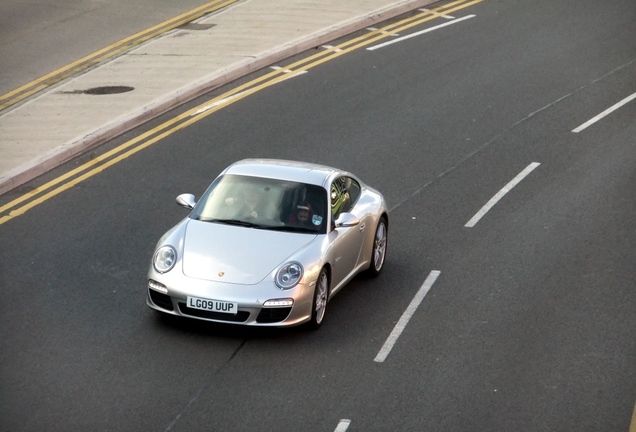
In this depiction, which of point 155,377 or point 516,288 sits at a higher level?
point 155,377

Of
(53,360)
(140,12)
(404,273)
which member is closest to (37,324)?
(53,360)

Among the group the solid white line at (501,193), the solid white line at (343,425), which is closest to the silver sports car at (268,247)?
the solid white line at (343,425)

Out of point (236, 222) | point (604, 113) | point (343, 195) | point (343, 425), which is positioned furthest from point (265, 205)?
point (604, 113)

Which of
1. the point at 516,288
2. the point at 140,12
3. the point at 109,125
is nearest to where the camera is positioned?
the point at 516,288

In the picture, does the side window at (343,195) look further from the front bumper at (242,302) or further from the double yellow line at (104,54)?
the double yellow line at (104,54)

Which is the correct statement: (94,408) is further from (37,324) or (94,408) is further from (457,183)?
(457,183)

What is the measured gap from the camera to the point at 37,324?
37.7 feet

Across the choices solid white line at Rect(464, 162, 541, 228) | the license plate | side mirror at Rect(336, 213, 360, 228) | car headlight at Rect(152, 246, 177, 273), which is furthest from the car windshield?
solid white line at Rect(464, 162, 541, 228)

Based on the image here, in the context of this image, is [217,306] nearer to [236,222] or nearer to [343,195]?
[236,222]

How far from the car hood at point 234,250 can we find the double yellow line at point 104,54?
28.9 feet

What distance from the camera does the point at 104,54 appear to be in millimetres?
22344

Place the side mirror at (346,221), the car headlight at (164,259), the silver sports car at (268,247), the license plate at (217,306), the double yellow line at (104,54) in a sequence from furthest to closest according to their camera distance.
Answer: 1. the double yellow line at (104,54)
2. the side mirror at (346,221)
3. the car headlight at (164,259)
4. the silver sports car at (268,247)
5. the license plate at (217,306)

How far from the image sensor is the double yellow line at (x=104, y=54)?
20.1 m

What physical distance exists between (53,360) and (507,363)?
168 inches
